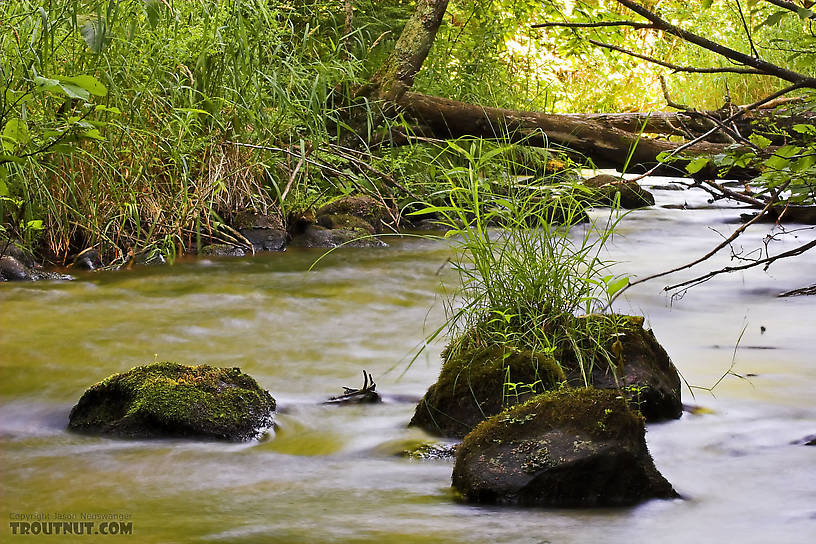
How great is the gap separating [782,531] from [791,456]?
63 cm

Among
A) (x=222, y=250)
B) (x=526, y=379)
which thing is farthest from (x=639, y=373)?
(x=222, y=250)

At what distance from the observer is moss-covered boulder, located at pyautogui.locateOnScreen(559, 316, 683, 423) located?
122 inches

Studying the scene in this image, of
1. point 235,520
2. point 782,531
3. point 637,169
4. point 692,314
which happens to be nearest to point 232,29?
point 692,314

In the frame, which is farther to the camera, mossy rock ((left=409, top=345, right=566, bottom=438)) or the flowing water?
mossy rock ((left=409, top=345, right=566, bottom=438))

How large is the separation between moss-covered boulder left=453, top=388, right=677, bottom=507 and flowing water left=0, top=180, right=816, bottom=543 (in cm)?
6

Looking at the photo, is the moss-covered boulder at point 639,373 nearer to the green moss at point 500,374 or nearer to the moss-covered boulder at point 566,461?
the green moss at point 500,374

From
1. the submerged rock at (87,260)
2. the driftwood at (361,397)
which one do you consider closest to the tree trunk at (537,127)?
the submerged rock at (87,260)

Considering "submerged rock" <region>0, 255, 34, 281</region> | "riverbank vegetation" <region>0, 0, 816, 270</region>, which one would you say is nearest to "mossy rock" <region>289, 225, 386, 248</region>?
"riverbank vegetation" <region>0, 0, 816, 270</region>

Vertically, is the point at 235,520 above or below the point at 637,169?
below

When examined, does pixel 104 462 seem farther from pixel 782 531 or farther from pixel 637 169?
pixel 637 169

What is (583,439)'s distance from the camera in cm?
248

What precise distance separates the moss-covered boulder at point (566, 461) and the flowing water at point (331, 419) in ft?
0.19

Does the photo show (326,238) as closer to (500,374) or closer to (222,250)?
(222,250)

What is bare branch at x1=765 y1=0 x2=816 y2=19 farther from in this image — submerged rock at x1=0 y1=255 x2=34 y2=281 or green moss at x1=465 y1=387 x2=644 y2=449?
submerged rock at x1=0 y1=255 x2=34 y2=281
